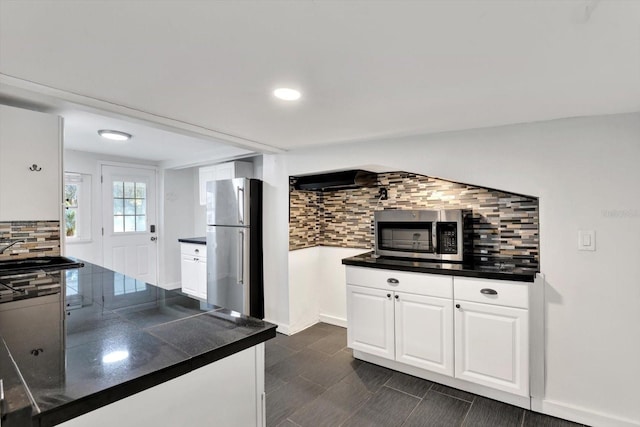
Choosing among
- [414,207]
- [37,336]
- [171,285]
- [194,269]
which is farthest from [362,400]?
[171,285]

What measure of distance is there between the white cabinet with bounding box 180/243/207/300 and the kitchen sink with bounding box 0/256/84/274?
2.10 m

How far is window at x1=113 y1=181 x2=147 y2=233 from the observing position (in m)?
4.73

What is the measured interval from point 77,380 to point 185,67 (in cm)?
131

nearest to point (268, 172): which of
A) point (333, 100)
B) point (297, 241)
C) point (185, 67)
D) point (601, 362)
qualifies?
point (297, 241)

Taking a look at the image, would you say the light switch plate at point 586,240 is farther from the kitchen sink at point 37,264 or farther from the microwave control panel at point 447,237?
the kitchen sink at point 37,264

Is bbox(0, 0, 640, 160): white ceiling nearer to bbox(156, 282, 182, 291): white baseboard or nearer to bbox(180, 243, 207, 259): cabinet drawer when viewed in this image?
bbox(180, 243, 207, 259): cabinet drawer

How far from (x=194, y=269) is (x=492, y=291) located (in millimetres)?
3940

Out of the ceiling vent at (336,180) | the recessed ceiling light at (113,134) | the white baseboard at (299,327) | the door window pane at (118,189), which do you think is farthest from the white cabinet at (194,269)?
the ceiling vent at (336,180)

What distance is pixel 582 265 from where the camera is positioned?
2.13m

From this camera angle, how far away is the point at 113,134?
10.8ft

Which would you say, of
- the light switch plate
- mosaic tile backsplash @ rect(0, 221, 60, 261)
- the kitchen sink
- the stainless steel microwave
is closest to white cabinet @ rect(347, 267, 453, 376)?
the stainless steel microwave

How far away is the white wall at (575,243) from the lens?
2016 millimetres

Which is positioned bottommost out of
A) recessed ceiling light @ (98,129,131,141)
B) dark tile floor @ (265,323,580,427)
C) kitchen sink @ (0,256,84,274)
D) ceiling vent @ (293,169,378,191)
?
dark tile floor @ (265,323,580,427)

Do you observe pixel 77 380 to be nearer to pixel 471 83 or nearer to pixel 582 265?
pixel 471 83
